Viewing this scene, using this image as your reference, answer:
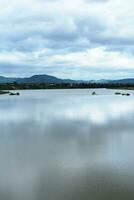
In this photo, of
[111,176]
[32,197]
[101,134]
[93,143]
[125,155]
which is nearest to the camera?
[32,197]

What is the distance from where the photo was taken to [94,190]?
34.8ft

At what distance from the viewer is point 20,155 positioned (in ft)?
49.1

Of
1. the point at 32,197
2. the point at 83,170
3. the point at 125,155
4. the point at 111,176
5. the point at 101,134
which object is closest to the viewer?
the point at 32,197

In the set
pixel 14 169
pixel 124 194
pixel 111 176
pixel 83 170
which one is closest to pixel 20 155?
pixel 14 169

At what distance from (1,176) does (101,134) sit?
30.5ft

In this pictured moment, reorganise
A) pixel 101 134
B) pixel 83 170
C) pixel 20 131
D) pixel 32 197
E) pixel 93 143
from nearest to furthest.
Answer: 1. pixel 32 197
2. pixel 83 170
3. pixel 93 143
4. pixel 101 134
5. pixel 20 131

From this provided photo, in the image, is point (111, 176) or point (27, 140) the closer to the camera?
point (111, 176)

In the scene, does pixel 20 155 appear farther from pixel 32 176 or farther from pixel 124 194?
pixel 124 194

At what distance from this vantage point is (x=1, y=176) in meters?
11.9

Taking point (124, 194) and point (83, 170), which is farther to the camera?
point (83, 170)

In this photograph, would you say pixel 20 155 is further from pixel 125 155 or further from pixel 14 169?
pixel 125 155

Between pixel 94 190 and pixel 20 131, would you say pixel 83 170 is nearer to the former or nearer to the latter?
pixel 94 190

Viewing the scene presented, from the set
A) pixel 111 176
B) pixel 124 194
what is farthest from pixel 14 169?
pixel 124 194

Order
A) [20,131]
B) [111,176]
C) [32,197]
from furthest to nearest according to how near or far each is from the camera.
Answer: [20,131] < [111,176] < [32,197]
